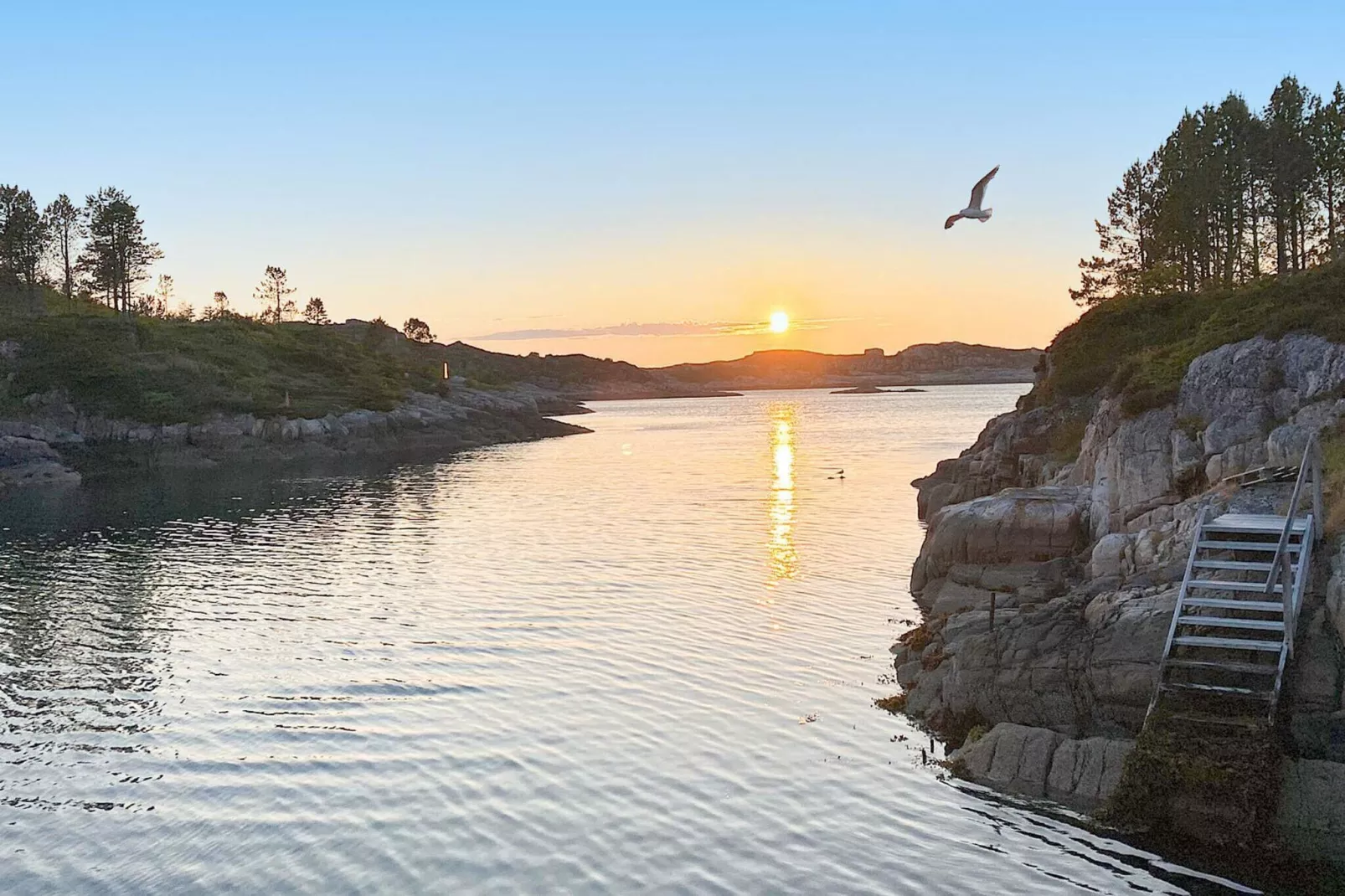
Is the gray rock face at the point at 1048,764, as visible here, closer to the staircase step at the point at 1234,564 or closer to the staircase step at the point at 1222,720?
the staircase step at the point at 1222,720

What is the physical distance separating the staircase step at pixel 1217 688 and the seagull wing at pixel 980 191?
13.0 m

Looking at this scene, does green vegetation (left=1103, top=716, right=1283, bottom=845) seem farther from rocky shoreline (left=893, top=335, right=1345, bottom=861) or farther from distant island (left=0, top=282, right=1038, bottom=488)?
distant island (left=0, top=282, right=1038, bottom=488)

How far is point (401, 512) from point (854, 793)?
47.1m

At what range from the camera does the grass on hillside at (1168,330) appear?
107 feet

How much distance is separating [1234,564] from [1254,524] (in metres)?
1.88

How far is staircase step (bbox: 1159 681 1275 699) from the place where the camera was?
18.2 meters

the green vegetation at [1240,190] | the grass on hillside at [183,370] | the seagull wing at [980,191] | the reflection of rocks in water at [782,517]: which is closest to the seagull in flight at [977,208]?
the seagull wing at [980,191]

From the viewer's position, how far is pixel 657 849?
1720cm

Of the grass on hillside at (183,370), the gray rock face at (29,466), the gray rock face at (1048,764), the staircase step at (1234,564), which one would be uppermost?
the grass on hillside at (183,370)

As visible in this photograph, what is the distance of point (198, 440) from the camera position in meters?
98.9

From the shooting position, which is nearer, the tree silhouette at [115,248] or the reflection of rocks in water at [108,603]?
the reflection of rocks in water at [108,603]

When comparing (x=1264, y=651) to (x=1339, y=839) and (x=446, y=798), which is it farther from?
(x=446, y=798)

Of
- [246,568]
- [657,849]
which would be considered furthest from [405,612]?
[657,849]

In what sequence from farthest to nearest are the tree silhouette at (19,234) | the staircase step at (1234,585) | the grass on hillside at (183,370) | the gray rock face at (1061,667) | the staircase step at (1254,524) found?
the tree silhouette at (19,234) < the grass on hillside at (183,370) < the staircase step at (1254,524) < the gray rock face at (1061,667) < the staircase step at (1234,585)
